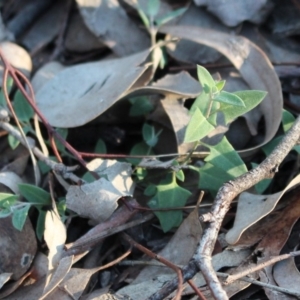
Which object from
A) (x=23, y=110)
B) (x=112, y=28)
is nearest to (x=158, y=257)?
(x=23, y=110)

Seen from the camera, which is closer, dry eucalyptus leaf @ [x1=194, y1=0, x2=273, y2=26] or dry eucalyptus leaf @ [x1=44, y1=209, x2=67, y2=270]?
dry eucalyptus leaf @ [x1=44, y1=209, x2=67, y2=270]

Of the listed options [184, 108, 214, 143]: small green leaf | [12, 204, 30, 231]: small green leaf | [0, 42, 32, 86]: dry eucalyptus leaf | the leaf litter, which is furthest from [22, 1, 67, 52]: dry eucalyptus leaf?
[184, 108, 214, 143]: small green leaf

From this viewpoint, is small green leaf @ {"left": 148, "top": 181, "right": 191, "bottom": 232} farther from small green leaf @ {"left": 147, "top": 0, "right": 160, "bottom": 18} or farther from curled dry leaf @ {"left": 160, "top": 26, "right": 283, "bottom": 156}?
small green leaf @ {"left": 147, "top": 0, "right": 160, "bottom": 18}

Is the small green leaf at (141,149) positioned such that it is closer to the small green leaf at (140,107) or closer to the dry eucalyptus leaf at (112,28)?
the small green leaf at (140,107)

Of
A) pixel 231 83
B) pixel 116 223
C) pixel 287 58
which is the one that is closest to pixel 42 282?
pixel 116 223

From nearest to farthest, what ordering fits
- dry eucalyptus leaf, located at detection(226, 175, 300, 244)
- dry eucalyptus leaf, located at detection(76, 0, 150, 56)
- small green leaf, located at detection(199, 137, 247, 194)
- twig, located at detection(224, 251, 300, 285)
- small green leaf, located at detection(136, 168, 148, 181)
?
twig, located at detection(224, 251, 300, 285) < dry eucalyptus leaf, located at detection(226, 175, 300, 244) < small green leaf, located at detection(199, 137, 247, 194) < small green leaf, located at detection(136, 168, 148, 181) < dry eucalyptus leaf, located at detection(76, 0, 150, 56)

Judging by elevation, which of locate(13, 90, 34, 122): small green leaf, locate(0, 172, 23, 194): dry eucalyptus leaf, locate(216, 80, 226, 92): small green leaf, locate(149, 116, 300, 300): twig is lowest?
locate(0, 172, 23, 194): dry eucalyptus leaf

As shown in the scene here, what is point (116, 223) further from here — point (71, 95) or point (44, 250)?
point (71, 95)

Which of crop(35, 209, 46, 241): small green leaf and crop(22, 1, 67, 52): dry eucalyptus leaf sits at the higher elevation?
crop(22, 1, 67, 52): dry eucalyptus leaf
